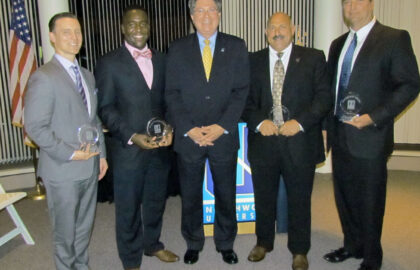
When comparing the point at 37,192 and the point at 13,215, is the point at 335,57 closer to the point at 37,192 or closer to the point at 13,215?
the point at 13,215

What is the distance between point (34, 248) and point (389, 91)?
3266 mm

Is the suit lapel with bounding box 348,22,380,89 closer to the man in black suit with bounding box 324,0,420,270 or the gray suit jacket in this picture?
the man in black suit with bounding box 324,0,420,270

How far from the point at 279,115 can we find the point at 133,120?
1.05m

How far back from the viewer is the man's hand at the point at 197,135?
2.92 meters

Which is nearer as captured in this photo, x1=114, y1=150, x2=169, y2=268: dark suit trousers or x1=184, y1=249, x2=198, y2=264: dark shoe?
x1=114, y1=150, x2=169, y2=268: dark suit trousers

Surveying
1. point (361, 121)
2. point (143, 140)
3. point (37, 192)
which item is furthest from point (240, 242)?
point (37, 192)

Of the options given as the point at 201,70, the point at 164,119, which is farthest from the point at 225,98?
the point at 164,119

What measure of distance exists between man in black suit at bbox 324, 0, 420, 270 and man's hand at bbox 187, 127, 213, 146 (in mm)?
989

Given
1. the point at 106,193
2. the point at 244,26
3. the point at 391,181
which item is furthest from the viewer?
the point at 244,26

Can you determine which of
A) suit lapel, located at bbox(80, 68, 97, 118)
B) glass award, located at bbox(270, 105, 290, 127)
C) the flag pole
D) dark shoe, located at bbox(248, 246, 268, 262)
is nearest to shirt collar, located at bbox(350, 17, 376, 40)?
glass award, located at bbox(270, 105, 290, 127)

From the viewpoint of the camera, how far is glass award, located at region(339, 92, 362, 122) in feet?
9.06

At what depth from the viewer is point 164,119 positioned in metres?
3.03

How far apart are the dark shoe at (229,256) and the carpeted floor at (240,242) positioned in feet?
0.13

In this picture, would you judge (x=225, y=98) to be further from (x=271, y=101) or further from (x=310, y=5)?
(x=310, y=5)
